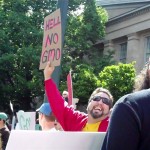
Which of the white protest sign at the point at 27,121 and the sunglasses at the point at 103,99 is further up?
the sunglasses at the point at 103,99

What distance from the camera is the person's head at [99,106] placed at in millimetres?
3996

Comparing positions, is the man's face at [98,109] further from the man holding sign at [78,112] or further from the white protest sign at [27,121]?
the white protest sign at [27,121]

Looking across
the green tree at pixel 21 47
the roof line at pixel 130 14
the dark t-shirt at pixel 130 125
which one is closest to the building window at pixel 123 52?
the roof line at pixel 130 14

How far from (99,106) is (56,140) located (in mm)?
2016

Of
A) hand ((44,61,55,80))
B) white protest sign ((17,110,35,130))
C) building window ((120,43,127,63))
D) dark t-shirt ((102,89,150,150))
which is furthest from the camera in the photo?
building window ((120,43,127,63))

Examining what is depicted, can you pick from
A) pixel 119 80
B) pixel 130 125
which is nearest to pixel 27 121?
pixel 130 125

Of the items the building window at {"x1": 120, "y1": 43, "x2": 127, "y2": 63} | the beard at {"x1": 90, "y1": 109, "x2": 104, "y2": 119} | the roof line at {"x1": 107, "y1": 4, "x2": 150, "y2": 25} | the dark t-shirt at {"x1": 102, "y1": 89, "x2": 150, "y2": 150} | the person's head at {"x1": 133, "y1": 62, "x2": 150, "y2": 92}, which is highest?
the roof line at {"x1": 107, "y1": 4, "x2": 150, "y2": 25}

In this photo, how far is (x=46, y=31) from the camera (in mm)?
4344

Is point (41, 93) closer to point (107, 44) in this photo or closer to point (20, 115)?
point (107, 44)

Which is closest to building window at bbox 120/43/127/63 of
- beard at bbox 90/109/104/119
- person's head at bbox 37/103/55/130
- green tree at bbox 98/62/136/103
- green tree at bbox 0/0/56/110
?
green tree at bbox 0/0/56/110

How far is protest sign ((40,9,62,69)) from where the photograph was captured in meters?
4.04

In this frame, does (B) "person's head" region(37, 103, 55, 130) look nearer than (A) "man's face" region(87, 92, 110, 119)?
No

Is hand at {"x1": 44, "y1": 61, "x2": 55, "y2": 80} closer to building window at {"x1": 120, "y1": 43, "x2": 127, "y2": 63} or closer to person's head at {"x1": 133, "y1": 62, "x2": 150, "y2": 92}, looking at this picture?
person's head at {"x1": 133, "y1": 62, "x2": 150, "y2": 92}

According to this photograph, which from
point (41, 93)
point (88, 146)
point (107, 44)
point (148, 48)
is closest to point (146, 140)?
point (88, 146)
